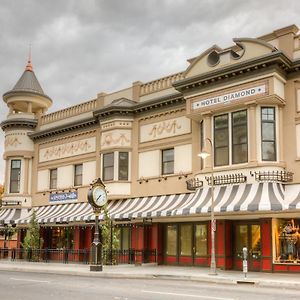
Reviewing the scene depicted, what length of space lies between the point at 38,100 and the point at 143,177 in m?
13.5

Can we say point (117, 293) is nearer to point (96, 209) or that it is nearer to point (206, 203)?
point (206, 203)

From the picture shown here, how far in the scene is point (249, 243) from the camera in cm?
2473

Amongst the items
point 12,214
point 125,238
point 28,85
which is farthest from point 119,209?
point 28,85

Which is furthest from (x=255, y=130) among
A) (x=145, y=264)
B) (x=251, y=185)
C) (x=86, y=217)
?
(x=86, y=217)

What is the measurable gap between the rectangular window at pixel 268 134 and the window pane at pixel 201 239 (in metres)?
5.84

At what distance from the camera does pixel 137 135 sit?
30.9 meters

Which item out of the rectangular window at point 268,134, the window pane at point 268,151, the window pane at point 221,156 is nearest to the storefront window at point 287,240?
the window pane at point 268,151

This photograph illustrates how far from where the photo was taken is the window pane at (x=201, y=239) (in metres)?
26.9

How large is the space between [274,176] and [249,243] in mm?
3942

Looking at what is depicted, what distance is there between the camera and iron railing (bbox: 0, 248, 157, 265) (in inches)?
1091

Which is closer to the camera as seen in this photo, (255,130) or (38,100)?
(255,130)

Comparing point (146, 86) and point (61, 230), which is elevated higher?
point (146, 86)

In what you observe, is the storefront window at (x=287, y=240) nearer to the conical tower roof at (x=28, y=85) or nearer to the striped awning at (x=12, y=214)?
the striped awning at (x=12, y=214)

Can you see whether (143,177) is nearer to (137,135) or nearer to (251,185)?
(137,135)
